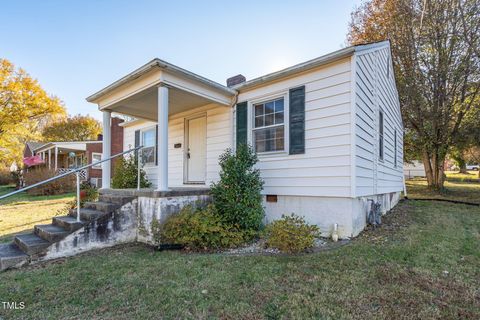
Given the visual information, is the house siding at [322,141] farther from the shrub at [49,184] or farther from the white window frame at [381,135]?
the shrub at [49,184]

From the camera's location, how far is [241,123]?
6.49 meters

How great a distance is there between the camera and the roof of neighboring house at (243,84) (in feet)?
16.2

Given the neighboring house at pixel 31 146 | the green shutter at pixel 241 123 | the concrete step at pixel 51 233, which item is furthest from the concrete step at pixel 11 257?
the neighboring house at pixel 31 146

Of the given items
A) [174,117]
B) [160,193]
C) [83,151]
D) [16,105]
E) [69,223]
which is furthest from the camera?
[83,151]

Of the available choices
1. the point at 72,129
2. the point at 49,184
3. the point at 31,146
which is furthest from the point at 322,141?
the point at 72,129

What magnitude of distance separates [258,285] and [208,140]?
186 inches

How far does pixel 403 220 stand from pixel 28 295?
7.72m

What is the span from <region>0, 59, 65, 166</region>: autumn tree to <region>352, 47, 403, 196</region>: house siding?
19103 millimetres

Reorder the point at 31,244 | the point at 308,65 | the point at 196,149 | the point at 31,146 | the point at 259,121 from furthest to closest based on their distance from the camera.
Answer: the point at 31,146, the point at 196,149, the point at 259,121, the point at 308,65, the point at 31,244

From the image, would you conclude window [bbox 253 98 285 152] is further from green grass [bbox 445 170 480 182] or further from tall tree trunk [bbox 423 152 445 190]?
green grass [bbox 445 170 480 182]

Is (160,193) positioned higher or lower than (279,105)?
lower

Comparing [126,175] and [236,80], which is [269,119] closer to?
[236,80]

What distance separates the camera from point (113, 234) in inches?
193

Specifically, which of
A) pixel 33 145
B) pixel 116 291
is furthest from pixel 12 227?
pixel 33 145
